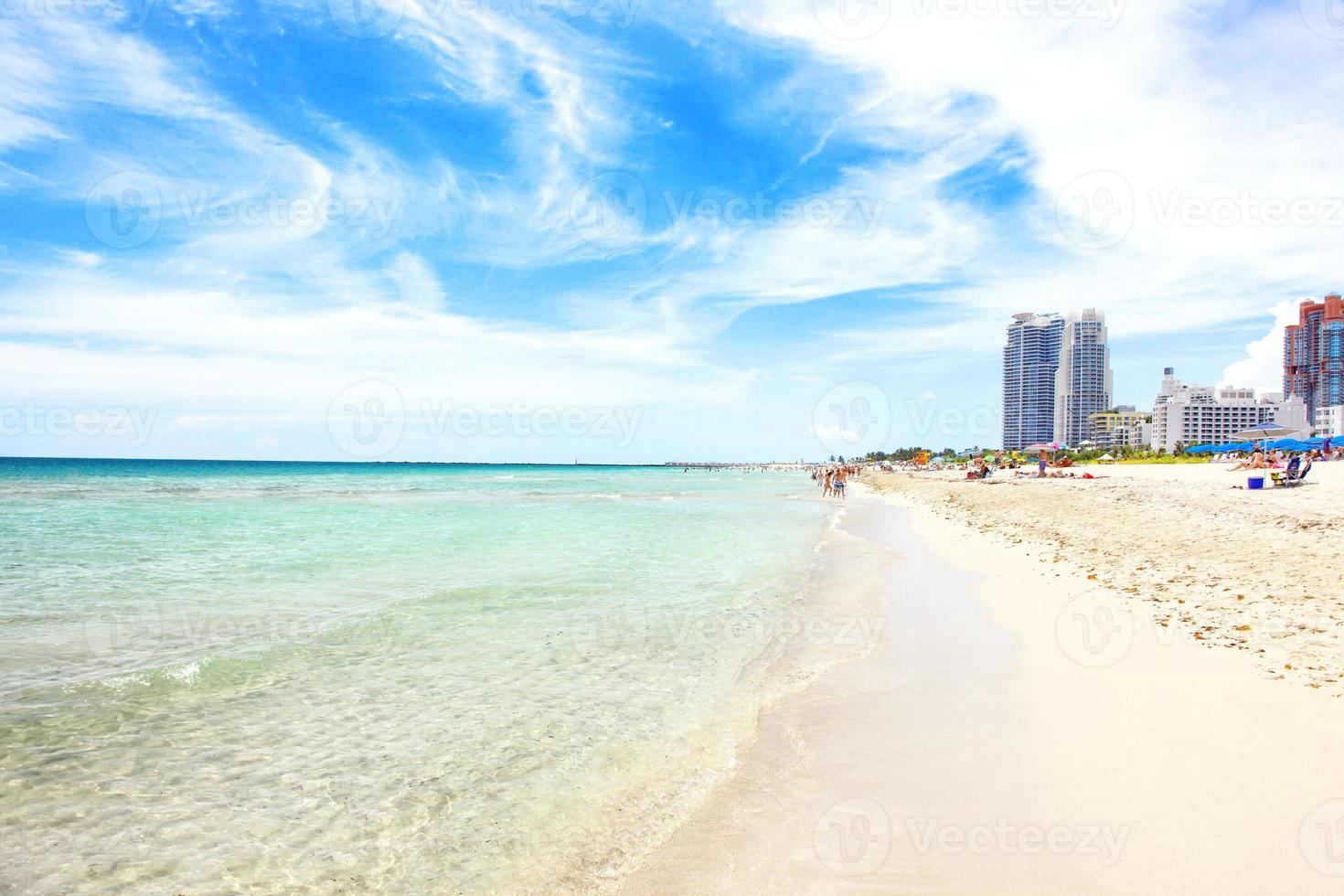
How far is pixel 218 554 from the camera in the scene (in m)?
18.5

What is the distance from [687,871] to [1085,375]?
705ft

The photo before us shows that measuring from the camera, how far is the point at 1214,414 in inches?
5438

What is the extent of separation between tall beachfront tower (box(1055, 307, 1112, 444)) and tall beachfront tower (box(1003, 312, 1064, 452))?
193 centimetres

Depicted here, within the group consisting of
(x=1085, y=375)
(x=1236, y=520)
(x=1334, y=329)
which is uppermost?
(x=1334, y=329)

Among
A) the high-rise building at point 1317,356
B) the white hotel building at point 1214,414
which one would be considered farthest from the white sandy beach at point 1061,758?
the high-rise building at point 1317,356

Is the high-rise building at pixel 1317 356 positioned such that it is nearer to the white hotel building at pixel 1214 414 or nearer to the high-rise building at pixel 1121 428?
the white hotel building at pixel 1214 414

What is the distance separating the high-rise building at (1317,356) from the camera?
565 ft

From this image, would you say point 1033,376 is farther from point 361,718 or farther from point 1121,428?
point 361,718

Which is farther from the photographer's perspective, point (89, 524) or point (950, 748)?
point (89, 524)

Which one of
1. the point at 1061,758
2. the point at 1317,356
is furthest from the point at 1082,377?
the point at 1061,758

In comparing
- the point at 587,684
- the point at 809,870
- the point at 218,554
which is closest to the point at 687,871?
the point at 809,870

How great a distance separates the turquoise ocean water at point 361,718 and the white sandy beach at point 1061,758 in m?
0.82

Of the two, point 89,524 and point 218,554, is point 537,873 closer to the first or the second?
point 218,554

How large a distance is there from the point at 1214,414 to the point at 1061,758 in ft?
561
